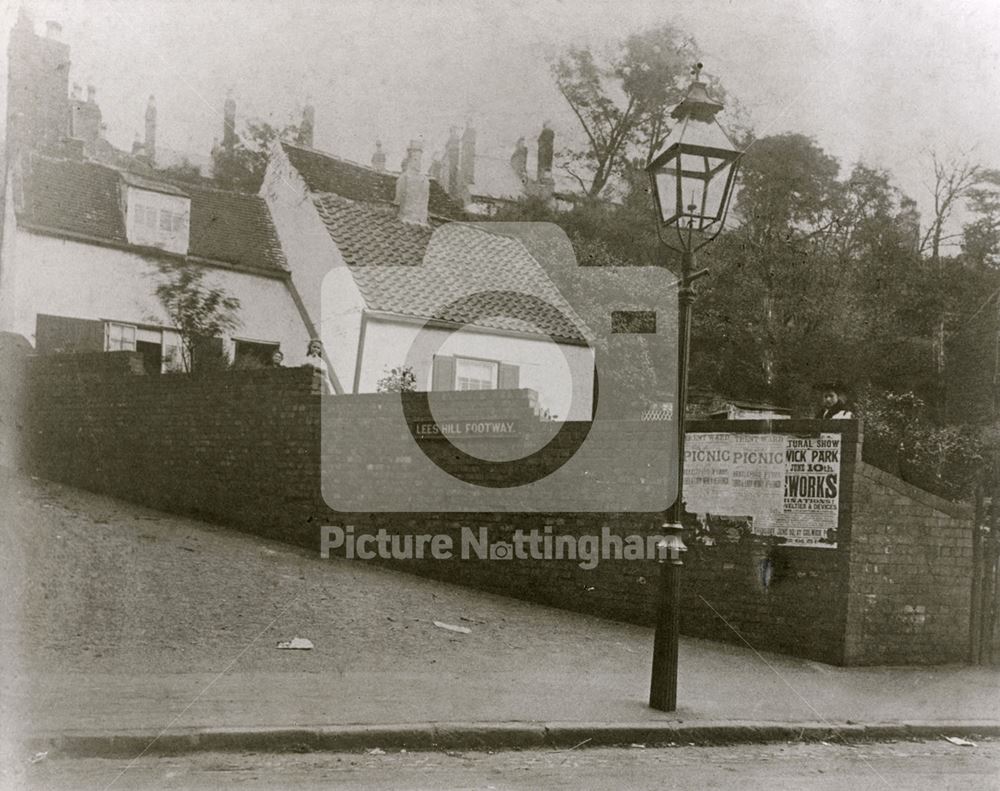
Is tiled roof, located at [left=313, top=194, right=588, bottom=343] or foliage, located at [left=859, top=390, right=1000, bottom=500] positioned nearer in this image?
foliage, located at [left=859, top=390, right=1000, bottom=500]

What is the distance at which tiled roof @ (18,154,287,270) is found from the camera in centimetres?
1753

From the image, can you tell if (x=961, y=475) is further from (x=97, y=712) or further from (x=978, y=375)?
(x=97, y=712)

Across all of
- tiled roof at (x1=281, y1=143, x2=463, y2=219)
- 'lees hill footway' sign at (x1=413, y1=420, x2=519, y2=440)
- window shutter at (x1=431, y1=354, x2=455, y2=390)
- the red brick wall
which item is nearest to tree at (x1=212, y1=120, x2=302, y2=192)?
tiled roof at (x1=281, y1=143, x2=463, y2=219)

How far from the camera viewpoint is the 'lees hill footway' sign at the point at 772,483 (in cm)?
875

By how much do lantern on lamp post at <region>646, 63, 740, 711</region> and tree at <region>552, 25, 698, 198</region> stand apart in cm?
718

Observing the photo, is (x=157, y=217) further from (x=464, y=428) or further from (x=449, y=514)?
(x=449, y=514)

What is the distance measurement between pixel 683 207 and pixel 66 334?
13687mm

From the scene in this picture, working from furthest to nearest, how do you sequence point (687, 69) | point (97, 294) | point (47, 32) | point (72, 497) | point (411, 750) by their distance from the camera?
point (97, 294)
point (687, 69)
point (72, 497)
point (47, 32)
point (411, 750)

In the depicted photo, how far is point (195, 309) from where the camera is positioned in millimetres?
19062

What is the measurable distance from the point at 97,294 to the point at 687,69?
1175cm

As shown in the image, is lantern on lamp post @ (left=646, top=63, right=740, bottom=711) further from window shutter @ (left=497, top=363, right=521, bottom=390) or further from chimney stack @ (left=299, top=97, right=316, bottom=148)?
chimney stack @ (left=299, top=97, right=316, bottom=148)

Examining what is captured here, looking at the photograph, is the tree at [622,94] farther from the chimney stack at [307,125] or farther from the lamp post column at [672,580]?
the lamp post column at [672,580]

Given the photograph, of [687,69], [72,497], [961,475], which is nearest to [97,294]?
[72,497]

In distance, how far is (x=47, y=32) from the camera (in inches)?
284
